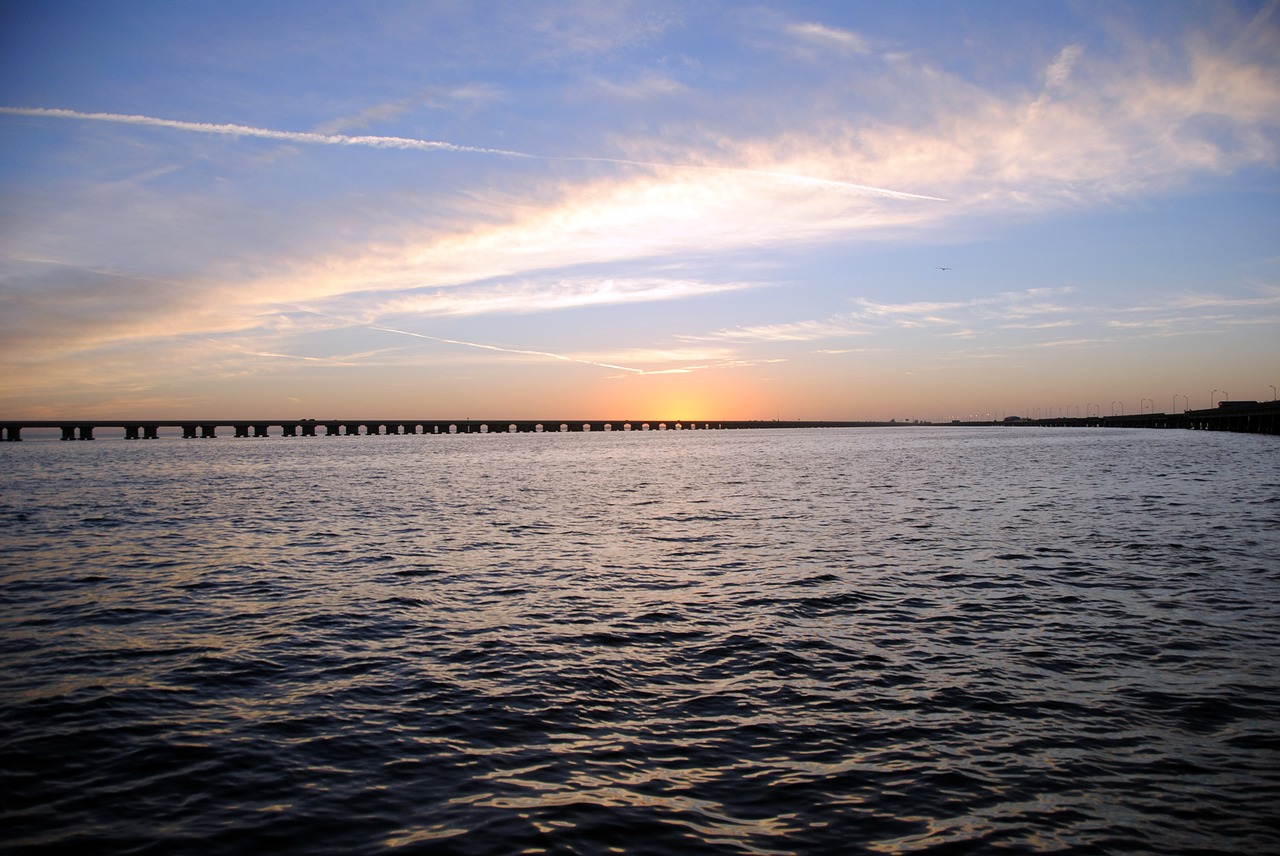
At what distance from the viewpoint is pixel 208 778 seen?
30.0ft

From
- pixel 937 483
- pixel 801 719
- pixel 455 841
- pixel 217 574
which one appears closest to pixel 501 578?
pixel 217 574

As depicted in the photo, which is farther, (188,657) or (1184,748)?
(188,657)

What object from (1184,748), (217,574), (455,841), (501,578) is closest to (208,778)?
(455,841)

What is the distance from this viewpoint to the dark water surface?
799 cm

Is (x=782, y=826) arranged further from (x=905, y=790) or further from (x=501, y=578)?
(x=501, y=578)

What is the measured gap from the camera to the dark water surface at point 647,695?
Result: 314 inches

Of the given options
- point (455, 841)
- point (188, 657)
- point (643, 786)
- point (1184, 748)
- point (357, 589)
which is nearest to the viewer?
point (455, 841)

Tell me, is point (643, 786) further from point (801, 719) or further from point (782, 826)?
point (801, 719)

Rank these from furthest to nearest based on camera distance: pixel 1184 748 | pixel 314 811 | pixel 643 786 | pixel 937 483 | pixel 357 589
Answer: pixel 937 483 < pixel 357 589 < pixel 1184 748 < pixel 643 786 < pixel 314 811

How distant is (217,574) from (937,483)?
154 feet

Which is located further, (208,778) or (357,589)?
(357,589)

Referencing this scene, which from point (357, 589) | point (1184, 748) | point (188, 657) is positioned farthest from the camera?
point (357, 589)

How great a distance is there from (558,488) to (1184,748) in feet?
163

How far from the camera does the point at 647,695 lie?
12039 millimetres
